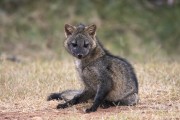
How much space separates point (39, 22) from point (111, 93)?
10.5 metres

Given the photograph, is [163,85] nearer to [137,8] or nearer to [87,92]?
[87,92]

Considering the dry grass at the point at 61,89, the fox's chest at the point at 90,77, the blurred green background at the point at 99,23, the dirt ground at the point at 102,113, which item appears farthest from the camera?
the blurred green background at the point at 99,23

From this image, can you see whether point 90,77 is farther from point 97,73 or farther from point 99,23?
point 99,23

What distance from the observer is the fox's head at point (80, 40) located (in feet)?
29.4

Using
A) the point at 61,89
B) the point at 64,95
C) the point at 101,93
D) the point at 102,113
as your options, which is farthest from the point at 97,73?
the point at 61,89

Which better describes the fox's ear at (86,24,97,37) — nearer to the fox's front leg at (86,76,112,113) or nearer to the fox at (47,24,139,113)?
the fox at (47,24,139,113)

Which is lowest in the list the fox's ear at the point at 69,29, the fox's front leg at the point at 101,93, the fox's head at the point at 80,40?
the fox's front leg at the point at 101,93

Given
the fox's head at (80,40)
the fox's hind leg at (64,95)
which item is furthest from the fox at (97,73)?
the fox's hind leg at (64,95)

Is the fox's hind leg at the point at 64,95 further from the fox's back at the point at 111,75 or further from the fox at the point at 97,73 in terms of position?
the fox's back at the point at 111,75

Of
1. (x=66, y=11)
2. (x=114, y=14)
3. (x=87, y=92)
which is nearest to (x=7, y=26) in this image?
(x=66, y=11)

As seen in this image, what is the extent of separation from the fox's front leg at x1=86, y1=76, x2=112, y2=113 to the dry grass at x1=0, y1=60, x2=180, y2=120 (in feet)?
0.37

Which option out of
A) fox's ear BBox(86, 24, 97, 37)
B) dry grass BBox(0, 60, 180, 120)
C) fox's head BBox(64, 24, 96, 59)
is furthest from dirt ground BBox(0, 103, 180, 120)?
fox's ear BBox(86, 24, 97, 37)

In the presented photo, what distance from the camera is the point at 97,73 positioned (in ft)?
29.1

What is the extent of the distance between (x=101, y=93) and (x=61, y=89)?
1.74m
